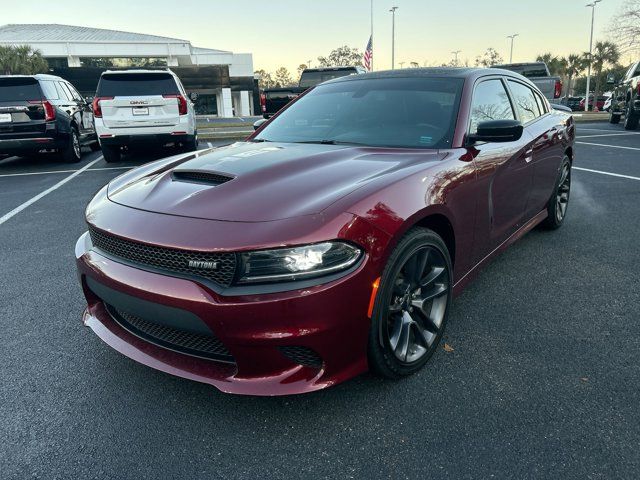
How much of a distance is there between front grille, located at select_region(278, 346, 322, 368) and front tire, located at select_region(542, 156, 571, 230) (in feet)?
11.0

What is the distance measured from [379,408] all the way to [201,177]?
1.44 meters

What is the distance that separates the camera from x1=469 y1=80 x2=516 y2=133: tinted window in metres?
3.03

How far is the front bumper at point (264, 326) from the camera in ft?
5.90

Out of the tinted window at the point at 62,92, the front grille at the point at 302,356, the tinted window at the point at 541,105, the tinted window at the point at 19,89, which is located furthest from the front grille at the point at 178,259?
the tinted window at the point at 62,92

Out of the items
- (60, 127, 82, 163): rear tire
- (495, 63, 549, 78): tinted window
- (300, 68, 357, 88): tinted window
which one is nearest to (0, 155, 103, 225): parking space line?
(60, 127, 82, 163): rear tire

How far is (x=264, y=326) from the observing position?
180 cm

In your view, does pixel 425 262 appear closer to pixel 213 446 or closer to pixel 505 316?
pixel 505 316

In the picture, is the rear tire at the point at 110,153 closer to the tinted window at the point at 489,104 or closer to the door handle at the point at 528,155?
the tinted window at the point at 489,104

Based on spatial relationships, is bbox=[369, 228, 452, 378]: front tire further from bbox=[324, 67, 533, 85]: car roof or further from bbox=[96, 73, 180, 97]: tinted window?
bbox=[96, 73, 180, 97]: tinted window

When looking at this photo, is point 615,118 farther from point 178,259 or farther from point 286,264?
point 178,259

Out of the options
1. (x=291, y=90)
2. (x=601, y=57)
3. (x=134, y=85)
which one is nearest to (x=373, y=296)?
(x=134, y=85)

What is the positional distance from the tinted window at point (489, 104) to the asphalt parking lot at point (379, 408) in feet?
3.94

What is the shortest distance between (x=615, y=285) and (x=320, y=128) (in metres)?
2.41

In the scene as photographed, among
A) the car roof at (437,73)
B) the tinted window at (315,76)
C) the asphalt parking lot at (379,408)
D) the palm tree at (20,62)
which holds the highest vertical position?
the palm tree at (20,62)
